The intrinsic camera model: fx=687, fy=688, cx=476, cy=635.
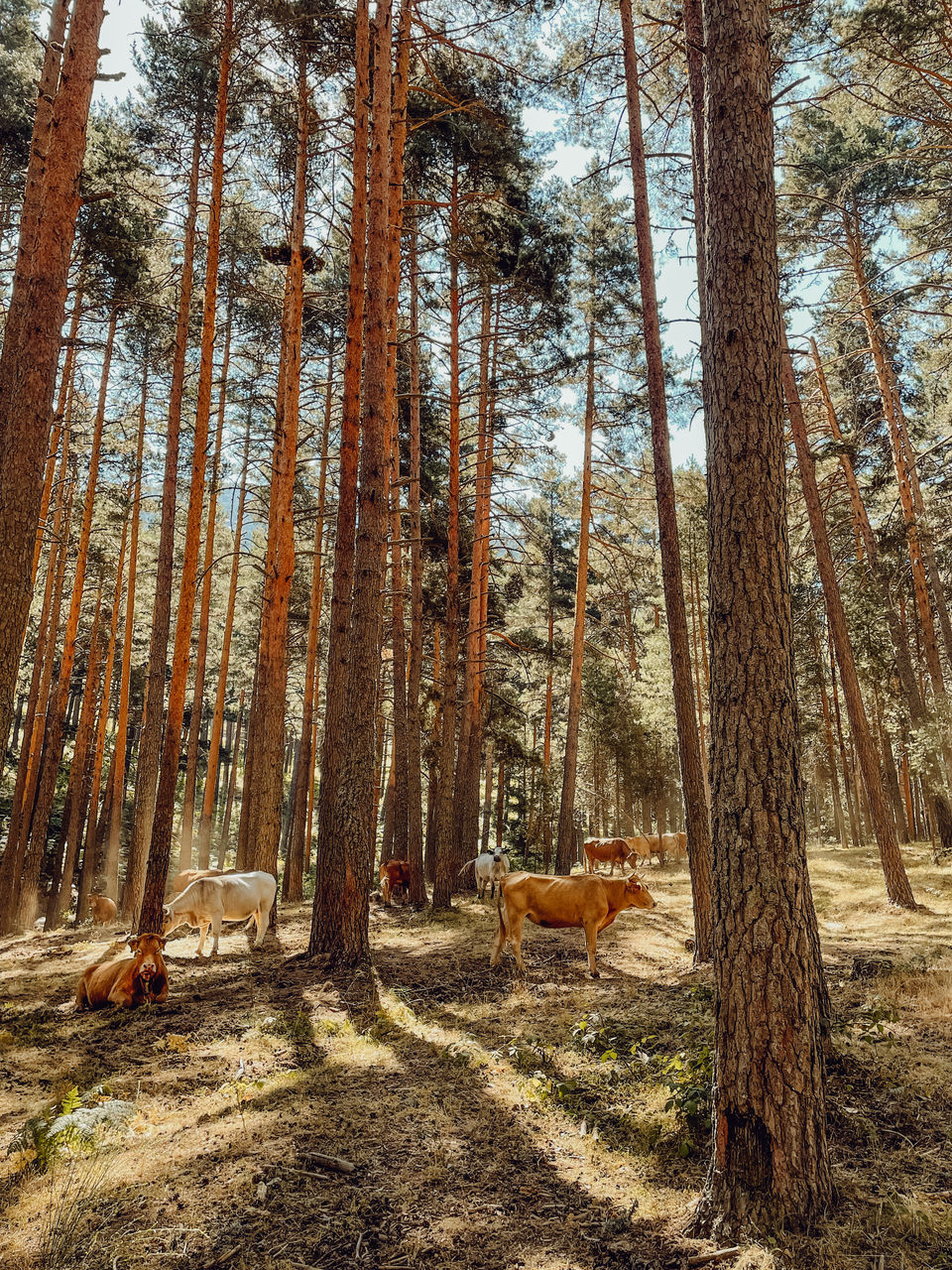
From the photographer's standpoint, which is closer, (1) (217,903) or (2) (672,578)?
(2) (672,578)

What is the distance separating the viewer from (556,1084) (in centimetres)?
471

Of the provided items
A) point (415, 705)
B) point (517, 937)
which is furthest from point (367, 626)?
point (415, 705)

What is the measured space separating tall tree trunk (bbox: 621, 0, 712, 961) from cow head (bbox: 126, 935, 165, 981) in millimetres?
5627

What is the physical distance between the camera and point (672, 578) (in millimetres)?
8445

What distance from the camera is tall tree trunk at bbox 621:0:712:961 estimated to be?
7.94 meters

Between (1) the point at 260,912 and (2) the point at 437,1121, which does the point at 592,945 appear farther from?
(1) the point at 260,912

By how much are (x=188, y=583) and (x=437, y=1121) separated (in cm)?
893

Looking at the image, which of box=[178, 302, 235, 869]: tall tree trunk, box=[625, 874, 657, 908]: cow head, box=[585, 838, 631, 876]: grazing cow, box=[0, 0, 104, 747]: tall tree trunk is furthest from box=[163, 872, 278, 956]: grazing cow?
box=[585, 838, 631, 876]: grazing cow

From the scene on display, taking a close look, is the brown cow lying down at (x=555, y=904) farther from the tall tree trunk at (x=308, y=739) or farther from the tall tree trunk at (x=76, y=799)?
the tall tree trunk at (x=76, y=799)

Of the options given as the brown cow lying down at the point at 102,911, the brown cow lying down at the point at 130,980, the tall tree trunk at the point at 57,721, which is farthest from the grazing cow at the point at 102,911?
the brown cow lying down at the point at 130,980

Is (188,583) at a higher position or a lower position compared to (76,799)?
higher

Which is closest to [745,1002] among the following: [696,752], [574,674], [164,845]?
[696,752]

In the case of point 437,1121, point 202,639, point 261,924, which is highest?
point 202,639

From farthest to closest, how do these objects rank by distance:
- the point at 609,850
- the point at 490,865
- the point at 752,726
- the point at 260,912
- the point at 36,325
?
the point at 609,850 < the point at 490,865 < the point at 260,912 < the point at 36,325 < the point at 752,726
